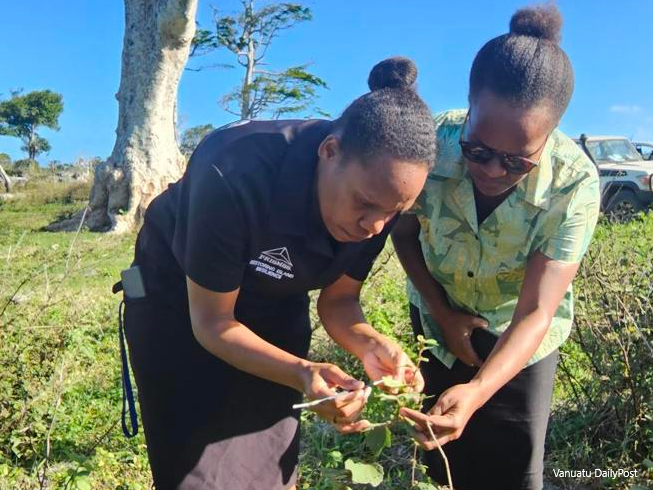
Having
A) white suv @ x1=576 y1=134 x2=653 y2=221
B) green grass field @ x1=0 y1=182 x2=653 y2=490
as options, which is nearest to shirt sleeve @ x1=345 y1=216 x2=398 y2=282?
green grass field @ x1=0 y1=182 x2=653 y2=490

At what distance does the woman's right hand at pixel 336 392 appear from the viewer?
5.08ft

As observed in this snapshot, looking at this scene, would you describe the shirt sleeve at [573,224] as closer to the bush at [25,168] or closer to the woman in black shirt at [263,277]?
the woman in black shirt at [263,277]

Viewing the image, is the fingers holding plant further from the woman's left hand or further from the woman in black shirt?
the woman's left hand

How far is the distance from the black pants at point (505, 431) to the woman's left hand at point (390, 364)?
528mm

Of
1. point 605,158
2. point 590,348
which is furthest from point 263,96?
point 590,348

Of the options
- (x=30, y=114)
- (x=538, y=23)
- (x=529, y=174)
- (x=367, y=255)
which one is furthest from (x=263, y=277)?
(x=30, y=114)

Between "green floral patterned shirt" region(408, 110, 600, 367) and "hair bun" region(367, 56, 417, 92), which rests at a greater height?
"hair bun" region(367, 56, 417, 92)

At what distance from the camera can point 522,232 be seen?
204cm

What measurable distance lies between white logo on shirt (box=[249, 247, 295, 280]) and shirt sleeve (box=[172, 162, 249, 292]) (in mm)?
71

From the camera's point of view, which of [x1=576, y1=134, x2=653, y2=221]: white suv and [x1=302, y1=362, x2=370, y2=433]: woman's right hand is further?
[x1=576, y1=134, x2=653, y2=221]: white suv

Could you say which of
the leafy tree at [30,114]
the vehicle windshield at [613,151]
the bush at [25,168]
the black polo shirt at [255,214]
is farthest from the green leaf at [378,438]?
the leafy tree at [30,114]

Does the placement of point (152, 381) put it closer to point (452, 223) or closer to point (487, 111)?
point (452, 223)

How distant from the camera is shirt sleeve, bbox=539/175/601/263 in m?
1.96

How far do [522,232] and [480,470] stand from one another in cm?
90
